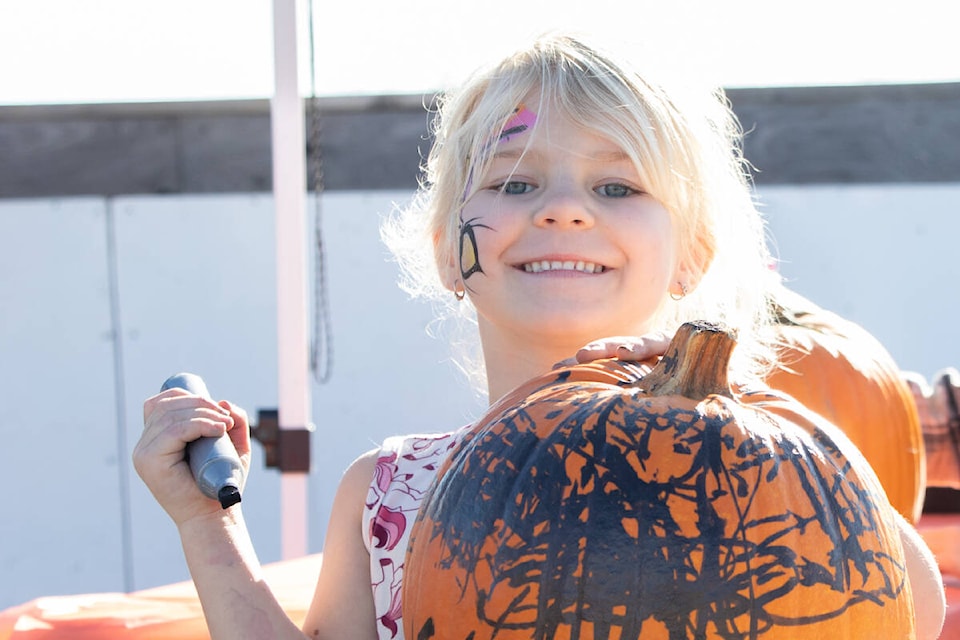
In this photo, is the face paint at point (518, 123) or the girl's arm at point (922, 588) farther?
the face paint at point (518, 123)

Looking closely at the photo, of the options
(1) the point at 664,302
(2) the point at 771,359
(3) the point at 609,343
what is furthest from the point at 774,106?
(3) the point at 609,343

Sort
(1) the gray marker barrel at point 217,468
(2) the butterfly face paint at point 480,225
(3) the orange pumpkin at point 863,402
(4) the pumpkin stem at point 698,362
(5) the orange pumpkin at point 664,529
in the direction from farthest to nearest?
(3) the orange pumpkin at point 863,402 < (2) the butterfly face paint at point 480,225 < (1) the gray marker barrel at point 217,468 < (4) the pumpkin stem at point 698,362 < (5) the orange pumpkin at point 664,529

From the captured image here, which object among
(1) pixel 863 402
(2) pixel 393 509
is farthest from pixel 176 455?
(1) pixel 863 402

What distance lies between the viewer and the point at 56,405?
4.30m

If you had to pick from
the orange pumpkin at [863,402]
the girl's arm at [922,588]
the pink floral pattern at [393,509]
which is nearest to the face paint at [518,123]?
the pink floral pattern at [393,509]

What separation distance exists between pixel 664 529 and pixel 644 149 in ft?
2.60

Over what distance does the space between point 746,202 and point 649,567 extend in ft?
3.76

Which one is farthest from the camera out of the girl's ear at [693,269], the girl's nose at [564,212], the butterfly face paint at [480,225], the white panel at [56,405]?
the white panel at [56,405]

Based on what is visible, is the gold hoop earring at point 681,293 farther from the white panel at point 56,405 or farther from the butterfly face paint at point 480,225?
the white panel at point 56,405

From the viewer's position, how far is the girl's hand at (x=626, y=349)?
1054 mm

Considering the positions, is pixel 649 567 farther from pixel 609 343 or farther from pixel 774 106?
pixel 774 106

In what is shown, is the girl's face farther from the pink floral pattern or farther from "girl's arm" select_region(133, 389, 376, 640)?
"girl's arm" select_region(133, 389, 376, 640)

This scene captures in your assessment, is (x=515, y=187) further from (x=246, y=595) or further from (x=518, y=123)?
(x=246, y=595)

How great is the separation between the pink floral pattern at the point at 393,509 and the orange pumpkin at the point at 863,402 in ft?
3.04
